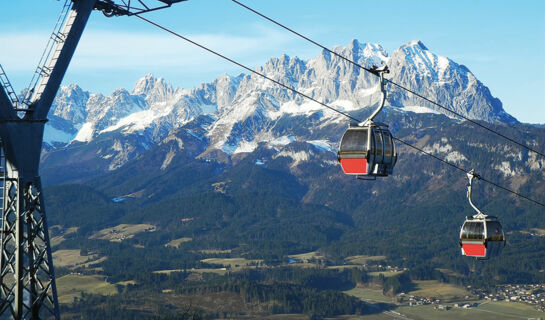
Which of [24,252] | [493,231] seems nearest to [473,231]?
[493,231]

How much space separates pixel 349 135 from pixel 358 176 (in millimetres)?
1613

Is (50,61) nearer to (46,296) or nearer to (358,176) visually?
(46,296)

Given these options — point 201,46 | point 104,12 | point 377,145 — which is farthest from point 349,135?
point 104,12

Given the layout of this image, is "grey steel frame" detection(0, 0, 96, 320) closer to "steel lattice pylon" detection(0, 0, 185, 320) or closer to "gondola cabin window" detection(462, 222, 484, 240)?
"steel lattice pylon" detection(0, 0, 185, 320)

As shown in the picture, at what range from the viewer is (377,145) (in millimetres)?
27297

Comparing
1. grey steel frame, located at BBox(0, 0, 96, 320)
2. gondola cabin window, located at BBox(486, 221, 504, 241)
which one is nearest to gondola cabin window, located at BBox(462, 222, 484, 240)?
gondola cabin window, located at BBox(486, 221, 504, 241)

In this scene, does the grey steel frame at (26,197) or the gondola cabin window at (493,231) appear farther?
the gondola cabin window at (493,231)

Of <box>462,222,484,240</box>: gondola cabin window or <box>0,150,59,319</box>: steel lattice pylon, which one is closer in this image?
<box>0,150,59,319</box>: steel lattice pylon

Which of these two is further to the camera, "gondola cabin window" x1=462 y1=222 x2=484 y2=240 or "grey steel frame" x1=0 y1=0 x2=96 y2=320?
"gondola cabin window" x1=462 y1=222 x2=484 y2=240

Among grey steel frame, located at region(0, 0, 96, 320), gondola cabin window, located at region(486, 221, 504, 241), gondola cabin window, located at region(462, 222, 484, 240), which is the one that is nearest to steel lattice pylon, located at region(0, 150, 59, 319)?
grey steel frame, located at region(0, 0, 96, 320)

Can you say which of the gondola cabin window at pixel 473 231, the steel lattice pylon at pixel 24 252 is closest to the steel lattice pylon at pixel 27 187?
the steel lattice pylon at pixel 24 252

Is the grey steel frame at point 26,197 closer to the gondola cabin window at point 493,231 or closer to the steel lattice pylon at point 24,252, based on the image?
the steel lattice pylon at point 24,252

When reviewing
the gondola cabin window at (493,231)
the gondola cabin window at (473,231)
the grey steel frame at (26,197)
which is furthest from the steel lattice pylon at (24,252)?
the gondola cabin window at (493,231)

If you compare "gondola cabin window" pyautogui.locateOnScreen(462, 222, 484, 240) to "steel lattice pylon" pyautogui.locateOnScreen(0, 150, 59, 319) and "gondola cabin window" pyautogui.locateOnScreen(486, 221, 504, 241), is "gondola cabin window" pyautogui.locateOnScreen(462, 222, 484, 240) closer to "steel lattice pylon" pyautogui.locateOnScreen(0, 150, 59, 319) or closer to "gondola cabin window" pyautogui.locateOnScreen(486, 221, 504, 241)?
"gondola cabin window" pyautogui.locateOnScreen(486, 221, 504, 241)
